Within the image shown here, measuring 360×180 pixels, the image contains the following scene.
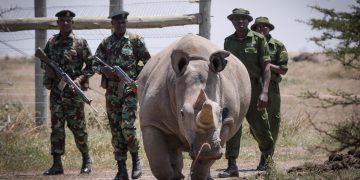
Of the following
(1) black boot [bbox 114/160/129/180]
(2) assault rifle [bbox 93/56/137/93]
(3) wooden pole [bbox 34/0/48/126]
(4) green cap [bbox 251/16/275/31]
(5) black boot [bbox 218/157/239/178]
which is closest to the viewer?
(2) assault rifle [bbox 93/56/137/93]

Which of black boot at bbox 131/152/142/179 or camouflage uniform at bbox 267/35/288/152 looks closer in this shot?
black boot at bbox 131/152/142/179

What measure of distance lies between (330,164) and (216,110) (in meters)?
3.27

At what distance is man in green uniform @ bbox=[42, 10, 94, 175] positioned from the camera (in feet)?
35.6

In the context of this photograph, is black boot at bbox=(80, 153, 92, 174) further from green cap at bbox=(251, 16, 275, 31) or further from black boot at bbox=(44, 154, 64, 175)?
green cap at bbox=(251, 16, 275, 31)

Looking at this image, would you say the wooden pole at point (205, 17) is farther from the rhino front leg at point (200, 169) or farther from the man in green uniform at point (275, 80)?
the rhino front leg at point (200, 169)

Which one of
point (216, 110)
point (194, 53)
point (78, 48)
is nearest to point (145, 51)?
point (78, 48)

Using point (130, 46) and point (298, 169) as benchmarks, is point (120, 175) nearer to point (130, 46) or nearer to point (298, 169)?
point (130, 46)

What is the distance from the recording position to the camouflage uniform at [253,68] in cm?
1059

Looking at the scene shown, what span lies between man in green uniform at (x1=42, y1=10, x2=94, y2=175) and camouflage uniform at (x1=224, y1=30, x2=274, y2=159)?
6.95 feet

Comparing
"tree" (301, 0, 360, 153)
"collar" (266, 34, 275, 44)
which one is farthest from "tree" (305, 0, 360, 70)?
"collar" (266, 34, 275, 44)

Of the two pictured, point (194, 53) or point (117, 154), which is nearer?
point (194, 53)

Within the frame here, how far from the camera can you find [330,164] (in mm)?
9945

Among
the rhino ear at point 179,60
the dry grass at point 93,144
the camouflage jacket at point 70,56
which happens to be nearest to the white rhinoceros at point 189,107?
the rhino ear at point 179,60

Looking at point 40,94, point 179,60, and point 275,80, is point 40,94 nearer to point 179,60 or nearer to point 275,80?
point 275,80
